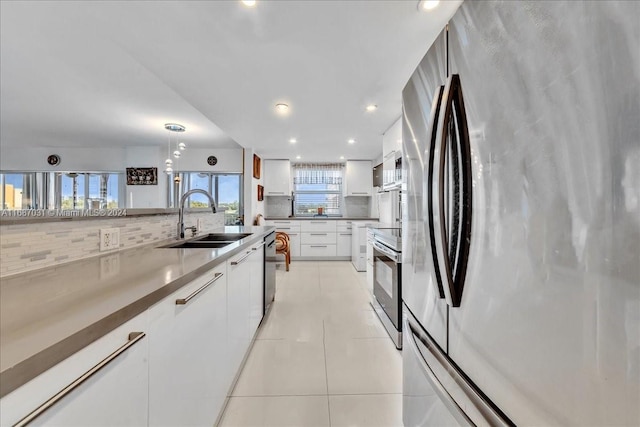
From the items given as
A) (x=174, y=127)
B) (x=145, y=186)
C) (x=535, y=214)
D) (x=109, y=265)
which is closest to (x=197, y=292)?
(x=109, y=265)

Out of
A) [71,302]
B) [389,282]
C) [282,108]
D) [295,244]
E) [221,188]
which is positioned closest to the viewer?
[71,302]

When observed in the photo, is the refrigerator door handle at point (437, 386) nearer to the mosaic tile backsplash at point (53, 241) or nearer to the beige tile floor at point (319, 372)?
the beige tile floor at point (319, 372)

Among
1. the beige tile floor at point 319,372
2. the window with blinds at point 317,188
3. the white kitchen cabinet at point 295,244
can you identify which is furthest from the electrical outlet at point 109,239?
the window with blinds at point 317,188

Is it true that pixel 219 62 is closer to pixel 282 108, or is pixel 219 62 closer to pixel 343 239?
pixel 282 108

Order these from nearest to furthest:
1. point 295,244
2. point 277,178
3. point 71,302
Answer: point 71,302
point 295,244
point 277,178

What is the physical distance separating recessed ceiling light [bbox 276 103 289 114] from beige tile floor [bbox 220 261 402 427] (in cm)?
221

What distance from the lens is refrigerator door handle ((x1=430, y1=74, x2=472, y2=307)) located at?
73cm

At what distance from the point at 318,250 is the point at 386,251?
10.7ft

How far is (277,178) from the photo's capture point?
584 centimetres

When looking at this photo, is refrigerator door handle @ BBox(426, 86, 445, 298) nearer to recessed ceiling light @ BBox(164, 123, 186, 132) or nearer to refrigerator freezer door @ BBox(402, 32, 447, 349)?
refrigerator freezer door @ BBox(402, 32, 447, 349)

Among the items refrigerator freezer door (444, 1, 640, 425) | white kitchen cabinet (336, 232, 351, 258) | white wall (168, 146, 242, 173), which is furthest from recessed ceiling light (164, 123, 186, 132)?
refrigerator freezer door (444, 1, 640, 425)

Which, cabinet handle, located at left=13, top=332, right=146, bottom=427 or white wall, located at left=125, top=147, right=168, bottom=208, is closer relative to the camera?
cabinet handle, located at left=13, top=332, right=146, bottom=427

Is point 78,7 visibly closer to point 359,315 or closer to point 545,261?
point 545,261

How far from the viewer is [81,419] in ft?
1.70
